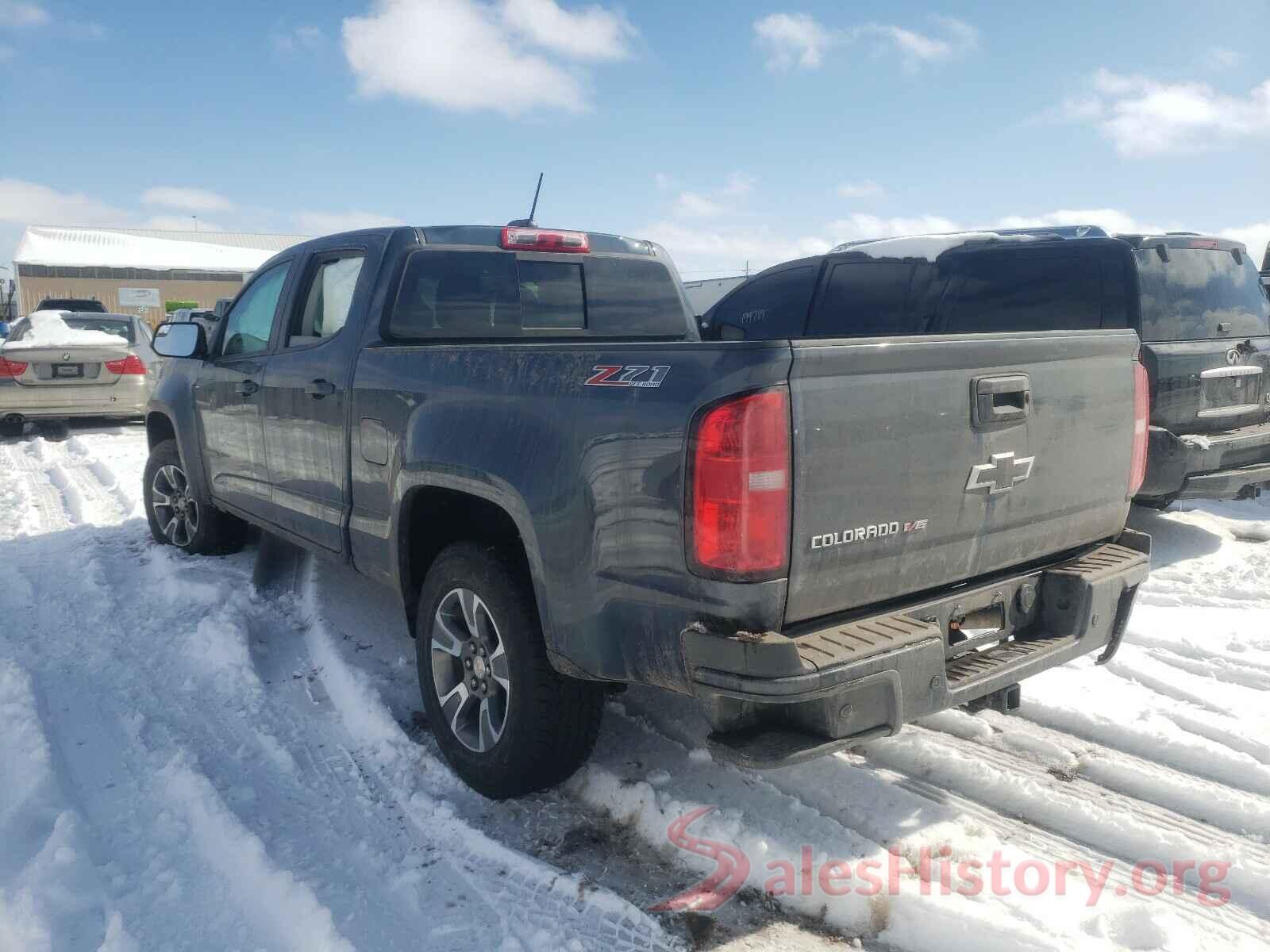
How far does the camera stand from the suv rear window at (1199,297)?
582 cm

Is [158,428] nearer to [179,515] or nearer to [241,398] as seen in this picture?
[179,515]

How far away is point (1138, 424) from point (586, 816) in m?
2.36

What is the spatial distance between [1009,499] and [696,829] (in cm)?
141

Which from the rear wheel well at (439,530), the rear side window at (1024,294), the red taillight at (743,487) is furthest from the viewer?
the rear side window at (1024,294)

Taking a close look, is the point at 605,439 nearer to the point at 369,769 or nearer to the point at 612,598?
the point at 612,598

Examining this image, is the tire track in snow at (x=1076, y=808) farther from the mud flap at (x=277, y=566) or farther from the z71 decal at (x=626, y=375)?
the mud flap at (x=277, y=566)

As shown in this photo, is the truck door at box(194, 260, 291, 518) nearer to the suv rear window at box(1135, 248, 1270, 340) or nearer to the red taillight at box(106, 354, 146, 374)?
the suv rear window at box(1135, 248, 1270, 340)

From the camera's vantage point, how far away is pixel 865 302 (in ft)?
23.7

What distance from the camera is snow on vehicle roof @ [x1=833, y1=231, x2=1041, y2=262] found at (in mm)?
6715

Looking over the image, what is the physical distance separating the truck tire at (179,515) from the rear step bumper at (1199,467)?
18.8 feet

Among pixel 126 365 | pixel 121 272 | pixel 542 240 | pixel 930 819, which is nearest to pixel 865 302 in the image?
pixel 542 240

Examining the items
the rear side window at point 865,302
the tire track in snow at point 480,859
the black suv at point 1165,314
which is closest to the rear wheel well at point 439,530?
the tire track in snow at point 480,859

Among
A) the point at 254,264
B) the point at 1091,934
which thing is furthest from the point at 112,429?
the point at 254,264

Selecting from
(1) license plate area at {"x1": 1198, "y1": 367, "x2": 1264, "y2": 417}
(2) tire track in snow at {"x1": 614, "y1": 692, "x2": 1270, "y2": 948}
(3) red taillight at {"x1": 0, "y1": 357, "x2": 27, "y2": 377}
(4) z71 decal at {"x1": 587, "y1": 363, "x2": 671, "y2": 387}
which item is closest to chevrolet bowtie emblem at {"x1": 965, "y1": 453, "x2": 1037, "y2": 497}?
(4) z71 decal at {"x1": 587, "y1": 363, "x2": 671, "y2": 387}
